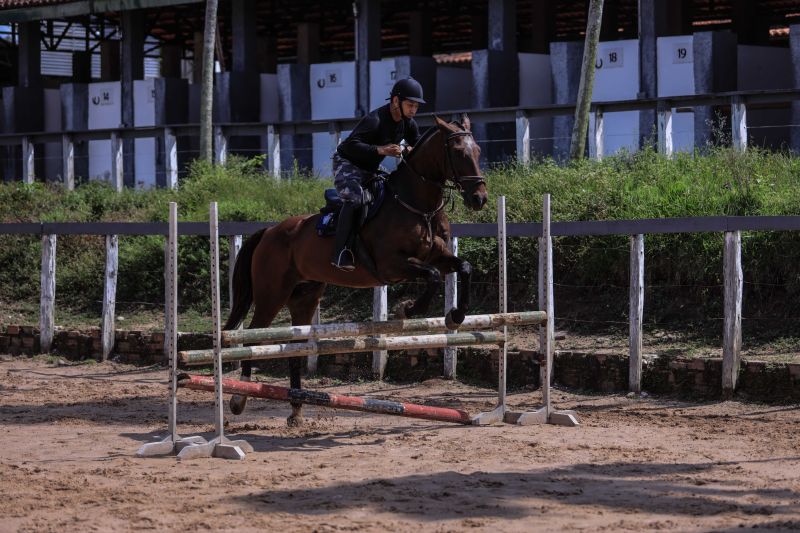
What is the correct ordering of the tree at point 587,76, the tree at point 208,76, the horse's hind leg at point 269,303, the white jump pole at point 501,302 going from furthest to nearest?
the tree at point 208,76 → the tree at point 587,76 → the horse's hind leg at point 269,303 → the white jump pole at point 501,302

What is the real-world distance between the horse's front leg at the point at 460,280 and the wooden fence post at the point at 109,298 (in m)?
6.82

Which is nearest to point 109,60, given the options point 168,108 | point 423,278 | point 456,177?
point 168,108

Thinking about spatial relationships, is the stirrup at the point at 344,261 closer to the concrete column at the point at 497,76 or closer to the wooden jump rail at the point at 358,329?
the wooden jump rail at the point at 358,329

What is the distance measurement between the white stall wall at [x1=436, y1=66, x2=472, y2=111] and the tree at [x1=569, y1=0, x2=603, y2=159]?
9552mm

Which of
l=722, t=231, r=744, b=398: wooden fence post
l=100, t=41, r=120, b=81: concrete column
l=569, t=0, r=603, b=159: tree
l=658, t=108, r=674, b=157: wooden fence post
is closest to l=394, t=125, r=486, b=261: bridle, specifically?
l=722, t=231, r=744, b=398: wooden fence post

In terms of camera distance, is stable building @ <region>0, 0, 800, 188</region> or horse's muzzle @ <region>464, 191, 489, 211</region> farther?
stable building @ <region>0, 0, 800, 188</region>

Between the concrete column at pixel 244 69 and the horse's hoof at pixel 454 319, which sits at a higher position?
the concrete column at pixel 244 69

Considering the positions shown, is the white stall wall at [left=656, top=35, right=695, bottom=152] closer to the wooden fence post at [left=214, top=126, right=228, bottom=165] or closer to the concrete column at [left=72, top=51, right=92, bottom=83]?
the wooden fence post at [left=214, top=126, right=228, bottom=165]

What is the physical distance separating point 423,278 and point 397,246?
36 centimetres

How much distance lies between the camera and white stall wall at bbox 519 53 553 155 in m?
27.3

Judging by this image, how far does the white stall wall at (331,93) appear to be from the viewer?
2912 centimetres

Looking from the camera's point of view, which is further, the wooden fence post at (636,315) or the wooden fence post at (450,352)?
the wooden fence post at (450,352)

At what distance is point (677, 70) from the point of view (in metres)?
24.3

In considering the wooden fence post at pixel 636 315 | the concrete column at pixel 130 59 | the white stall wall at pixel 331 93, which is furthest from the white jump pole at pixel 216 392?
the concrete column at pixel 130 59
